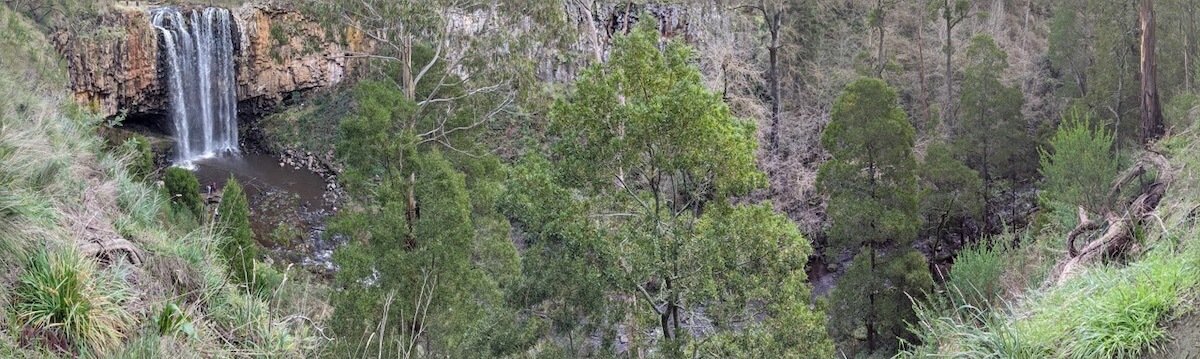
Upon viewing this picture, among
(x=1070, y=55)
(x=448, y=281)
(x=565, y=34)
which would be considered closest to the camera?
(x=448, y=281)

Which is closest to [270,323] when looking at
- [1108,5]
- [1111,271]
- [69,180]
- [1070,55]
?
[69,180]

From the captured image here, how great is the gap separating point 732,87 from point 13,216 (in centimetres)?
2295

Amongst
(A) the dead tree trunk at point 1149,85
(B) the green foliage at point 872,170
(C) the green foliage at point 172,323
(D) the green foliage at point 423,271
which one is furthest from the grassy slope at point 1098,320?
(A) the dead tree trunk at point 1149,85

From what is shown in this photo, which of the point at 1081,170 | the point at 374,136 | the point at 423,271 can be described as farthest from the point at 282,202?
the point at 1081,170

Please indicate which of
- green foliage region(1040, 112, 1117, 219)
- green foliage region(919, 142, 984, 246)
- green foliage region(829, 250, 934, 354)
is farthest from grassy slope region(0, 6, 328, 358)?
green foliage region(919, 142, 984, 246)

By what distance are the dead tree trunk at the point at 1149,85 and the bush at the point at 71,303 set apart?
18.7m

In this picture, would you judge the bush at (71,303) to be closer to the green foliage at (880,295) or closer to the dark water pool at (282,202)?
the green foliage at (880,295)

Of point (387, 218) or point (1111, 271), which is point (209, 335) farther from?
point (387, 218)

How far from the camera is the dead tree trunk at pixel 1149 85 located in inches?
675

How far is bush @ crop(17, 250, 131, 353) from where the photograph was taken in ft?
11.9

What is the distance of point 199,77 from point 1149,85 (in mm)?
27952

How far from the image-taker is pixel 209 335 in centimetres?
394

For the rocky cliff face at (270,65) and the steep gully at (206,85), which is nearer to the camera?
the steep gully at (206,85)

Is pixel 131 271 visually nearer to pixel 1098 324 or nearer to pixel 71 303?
pixel 71 303
